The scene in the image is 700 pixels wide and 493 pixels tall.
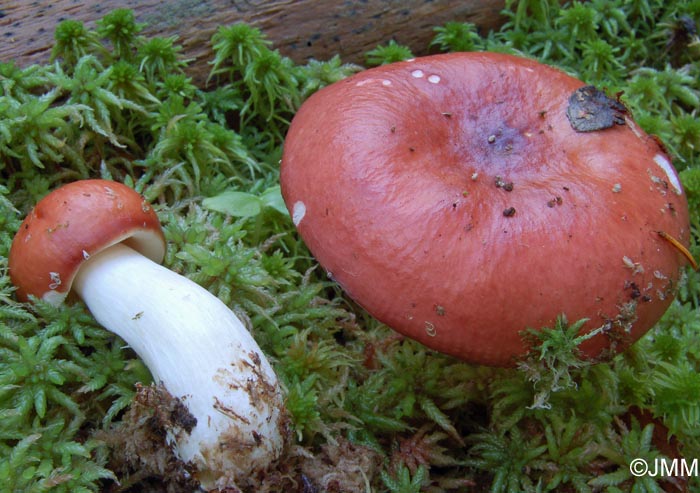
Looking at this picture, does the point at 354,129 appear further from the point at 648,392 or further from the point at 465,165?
the point at 648,392

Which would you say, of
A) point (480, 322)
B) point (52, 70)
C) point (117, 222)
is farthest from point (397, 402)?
point (52, 70)

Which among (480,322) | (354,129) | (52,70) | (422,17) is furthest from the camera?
(422,17)

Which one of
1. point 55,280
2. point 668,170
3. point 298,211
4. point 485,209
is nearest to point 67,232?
point 55,280
